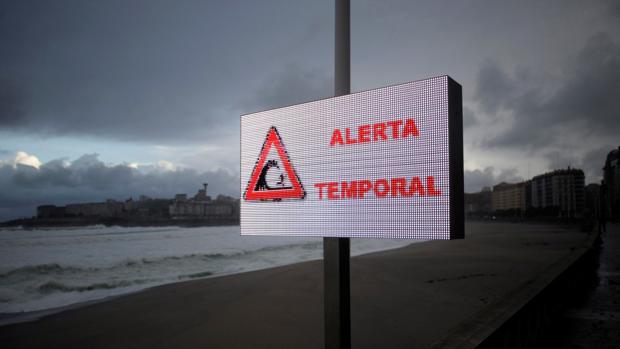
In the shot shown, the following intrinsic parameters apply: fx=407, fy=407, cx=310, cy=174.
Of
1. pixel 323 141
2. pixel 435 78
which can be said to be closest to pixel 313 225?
pixel 323 141

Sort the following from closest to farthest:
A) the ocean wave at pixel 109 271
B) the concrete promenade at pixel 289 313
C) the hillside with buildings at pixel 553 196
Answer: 1. the concrete promenade at pixel 289 313
2. the ocean wave at pixel 109 271
3. the hillside with buildings at pixel 553 196

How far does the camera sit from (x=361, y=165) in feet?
11.1

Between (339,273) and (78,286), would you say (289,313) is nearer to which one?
(339,273)

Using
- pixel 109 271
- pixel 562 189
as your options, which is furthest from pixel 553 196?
pixel 109 271

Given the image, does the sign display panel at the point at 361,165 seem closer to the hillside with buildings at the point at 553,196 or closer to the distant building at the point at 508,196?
the hillside with buildings at the point at 553,196

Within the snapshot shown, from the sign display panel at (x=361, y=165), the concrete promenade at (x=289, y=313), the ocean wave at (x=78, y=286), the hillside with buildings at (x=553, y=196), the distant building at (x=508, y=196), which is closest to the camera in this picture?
the sign display panel at (x=361, y=165)

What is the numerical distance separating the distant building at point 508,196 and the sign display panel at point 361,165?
17992cm

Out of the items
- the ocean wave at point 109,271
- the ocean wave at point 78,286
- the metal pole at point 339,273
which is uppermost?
the metal pole at point 339,273

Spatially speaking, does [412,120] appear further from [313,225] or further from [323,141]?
[313,225]

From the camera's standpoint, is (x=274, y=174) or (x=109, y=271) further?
(x=109, y=271)

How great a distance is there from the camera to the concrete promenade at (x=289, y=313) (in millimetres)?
8125

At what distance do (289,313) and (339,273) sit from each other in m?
7.70

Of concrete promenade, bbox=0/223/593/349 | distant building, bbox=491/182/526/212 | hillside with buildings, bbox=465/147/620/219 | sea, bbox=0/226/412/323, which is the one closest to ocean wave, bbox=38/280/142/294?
sea, bbox=0/226/412/323

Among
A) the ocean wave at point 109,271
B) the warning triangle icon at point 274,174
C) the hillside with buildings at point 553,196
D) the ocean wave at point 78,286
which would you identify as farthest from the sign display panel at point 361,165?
the hillside with buildings at point 553,196
